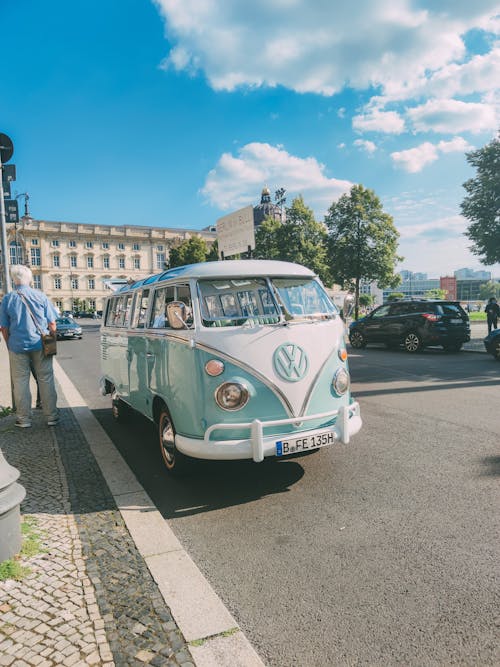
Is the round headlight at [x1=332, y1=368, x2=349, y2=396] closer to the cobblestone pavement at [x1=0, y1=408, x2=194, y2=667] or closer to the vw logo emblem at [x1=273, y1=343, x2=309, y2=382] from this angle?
the vw logo emblem at [x1=273, y1=343, x2=309, y2=382]

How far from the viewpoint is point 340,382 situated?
173 inches

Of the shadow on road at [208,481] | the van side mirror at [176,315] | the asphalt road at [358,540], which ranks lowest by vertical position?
the asphalt road at [358,540]

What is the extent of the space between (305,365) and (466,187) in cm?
2795

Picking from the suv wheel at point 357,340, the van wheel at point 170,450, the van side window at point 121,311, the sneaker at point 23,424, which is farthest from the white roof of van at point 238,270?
the suv wheel at point 357,340

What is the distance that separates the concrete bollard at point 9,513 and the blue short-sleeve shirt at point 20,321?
3.57 meters

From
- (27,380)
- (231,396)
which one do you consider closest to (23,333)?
(27,380)

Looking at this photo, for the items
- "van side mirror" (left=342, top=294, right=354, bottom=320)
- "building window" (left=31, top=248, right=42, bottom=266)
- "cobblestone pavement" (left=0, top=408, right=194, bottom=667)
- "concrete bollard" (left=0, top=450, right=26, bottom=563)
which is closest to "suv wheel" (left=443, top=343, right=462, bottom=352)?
"van side mirror" (left=342, top=294, right=354, bottom=320)

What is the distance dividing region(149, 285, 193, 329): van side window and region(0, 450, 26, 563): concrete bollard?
1.87 metres

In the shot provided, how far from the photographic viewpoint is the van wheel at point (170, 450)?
441 centimetres

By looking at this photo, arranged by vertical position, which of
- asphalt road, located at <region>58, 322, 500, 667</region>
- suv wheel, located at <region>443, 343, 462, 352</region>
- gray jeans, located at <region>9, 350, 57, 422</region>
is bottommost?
asphalt road, located at <region>58, 322, 500, 667</region>

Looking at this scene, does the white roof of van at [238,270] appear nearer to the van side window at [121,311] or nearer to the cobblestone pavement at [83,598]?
the van side window at [121,311]

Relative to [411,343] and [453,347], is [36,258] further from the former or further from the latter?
[453,347]

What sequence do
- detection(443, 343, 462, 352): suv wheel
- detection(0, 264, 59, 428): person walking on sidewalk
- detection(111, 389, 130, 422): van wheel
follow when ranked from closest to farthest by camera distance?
1. detection(0, 264, 59, 428): person walking on sidewalk
2. detection(111, 389, 130, 422): van wheel
3. detection(443, 343, 462, 352): suv wheel

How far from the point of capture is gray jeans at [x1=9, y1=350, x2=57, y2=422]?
629cm
